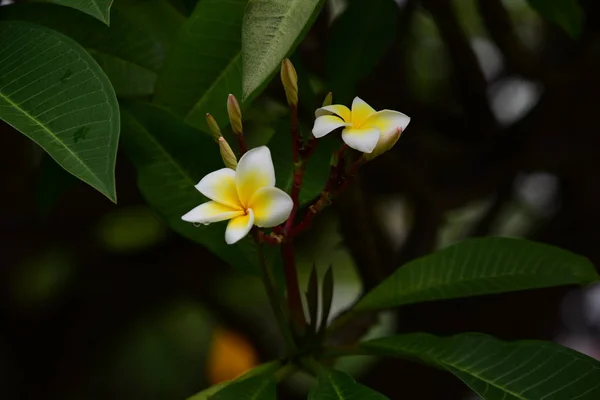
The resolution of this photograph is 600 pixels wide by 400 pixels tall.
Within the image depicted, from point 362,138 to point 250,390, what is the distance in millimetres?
205

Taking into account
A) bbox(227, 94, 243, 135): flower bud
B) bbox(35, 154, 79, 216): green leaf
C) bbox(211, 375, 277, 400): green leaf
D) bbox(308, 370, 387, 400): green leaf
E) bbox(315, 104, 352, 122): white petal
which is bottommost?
bbox(35, 154, 79, 216): green leaf

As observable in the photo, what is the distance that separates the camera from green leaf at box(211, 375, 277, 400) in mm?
552

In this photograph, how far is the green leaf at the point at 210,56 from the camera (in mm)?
588

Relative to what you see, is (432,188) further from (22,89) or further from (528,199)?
(22,89)

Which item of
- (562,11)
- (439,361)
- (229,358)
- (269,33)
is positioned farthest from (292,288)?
(229,358)

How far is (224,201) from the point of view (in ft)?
1.63

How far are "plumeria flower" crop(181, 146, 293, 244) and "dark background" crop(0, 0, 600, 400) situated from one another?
1.16 feet

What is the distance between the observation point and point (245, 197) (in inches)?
19.5

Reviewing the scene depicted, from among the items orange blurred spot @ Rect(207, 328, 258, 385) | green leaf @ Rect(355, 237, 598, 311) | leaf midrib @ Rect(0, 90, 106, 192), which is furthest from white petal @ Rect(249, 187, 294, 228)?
orange blurred spot @ Rect(207, 328, 258, 385)

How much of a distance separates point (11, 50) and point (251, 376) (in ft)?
0.96

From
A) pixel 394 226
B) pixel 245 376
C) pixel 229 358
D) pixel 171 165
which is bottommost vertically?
pixel 394 226

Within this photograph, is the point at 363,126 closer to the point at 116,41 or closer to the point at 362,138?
the point at 362,138

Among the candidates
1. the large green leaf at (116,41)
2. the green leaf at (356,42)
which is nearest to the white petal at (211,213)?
the large green leaf at (116,41)

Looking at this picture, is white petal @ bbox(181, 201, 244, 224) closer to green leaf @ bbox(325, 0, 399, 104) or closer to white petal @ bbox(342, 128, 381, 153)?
white petal @ bbox(342, 128, 381, 153)
